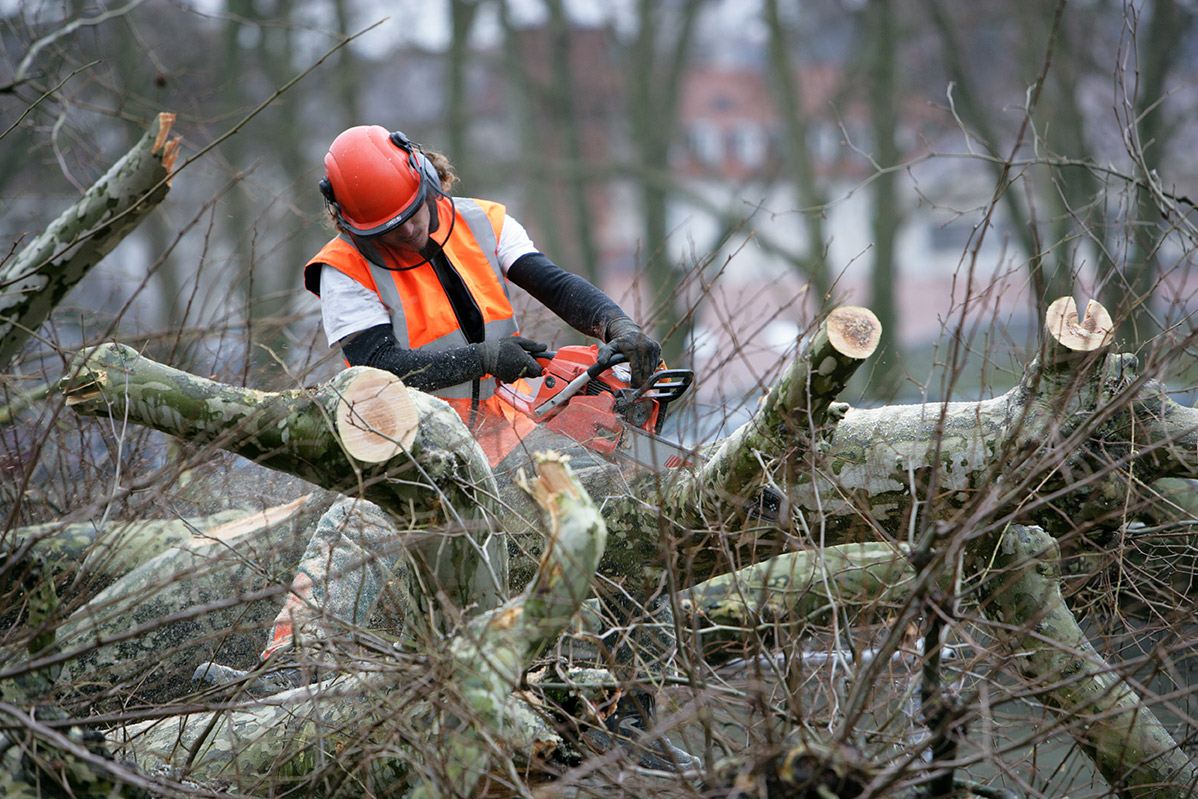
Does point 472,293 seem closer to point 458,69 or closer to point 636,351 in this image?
point 636,351

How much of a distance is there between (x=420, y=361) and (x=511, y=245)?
0.77 metres

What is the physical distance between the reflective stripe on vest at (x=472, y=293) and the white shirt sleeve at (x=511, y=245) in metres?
0.03

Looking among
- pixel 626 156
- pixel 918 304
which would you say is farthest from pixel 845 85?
pixel 918 304

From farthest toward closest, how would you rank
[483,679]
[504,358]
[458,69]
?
[458,69] < [504,358] < [483,679]

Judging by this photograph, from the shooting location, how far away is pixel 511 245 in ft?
13.7

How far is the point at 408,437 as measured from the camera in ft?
8.76

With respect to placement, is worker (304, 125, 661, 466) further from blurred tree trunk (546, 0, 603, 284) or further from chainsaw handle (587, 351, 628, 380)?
blurred tree trunk (546, 0, 603, 284)

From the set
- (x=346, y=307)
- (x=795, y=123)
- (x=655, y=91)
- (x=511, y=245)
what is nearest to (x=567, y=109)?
(x=655, y=91)

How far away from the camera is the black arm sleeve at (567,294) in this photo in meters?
3.86

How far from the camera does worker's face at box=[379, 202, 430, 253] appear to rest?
378 centimetres

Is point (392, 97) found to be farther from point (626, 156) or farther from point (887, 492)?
point (887, 492)

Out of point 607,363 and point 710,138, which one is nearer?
point 607,363

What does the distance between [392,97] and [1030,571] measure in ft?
76.5

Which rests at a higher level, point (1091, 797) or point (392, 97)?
point (392, 97)
